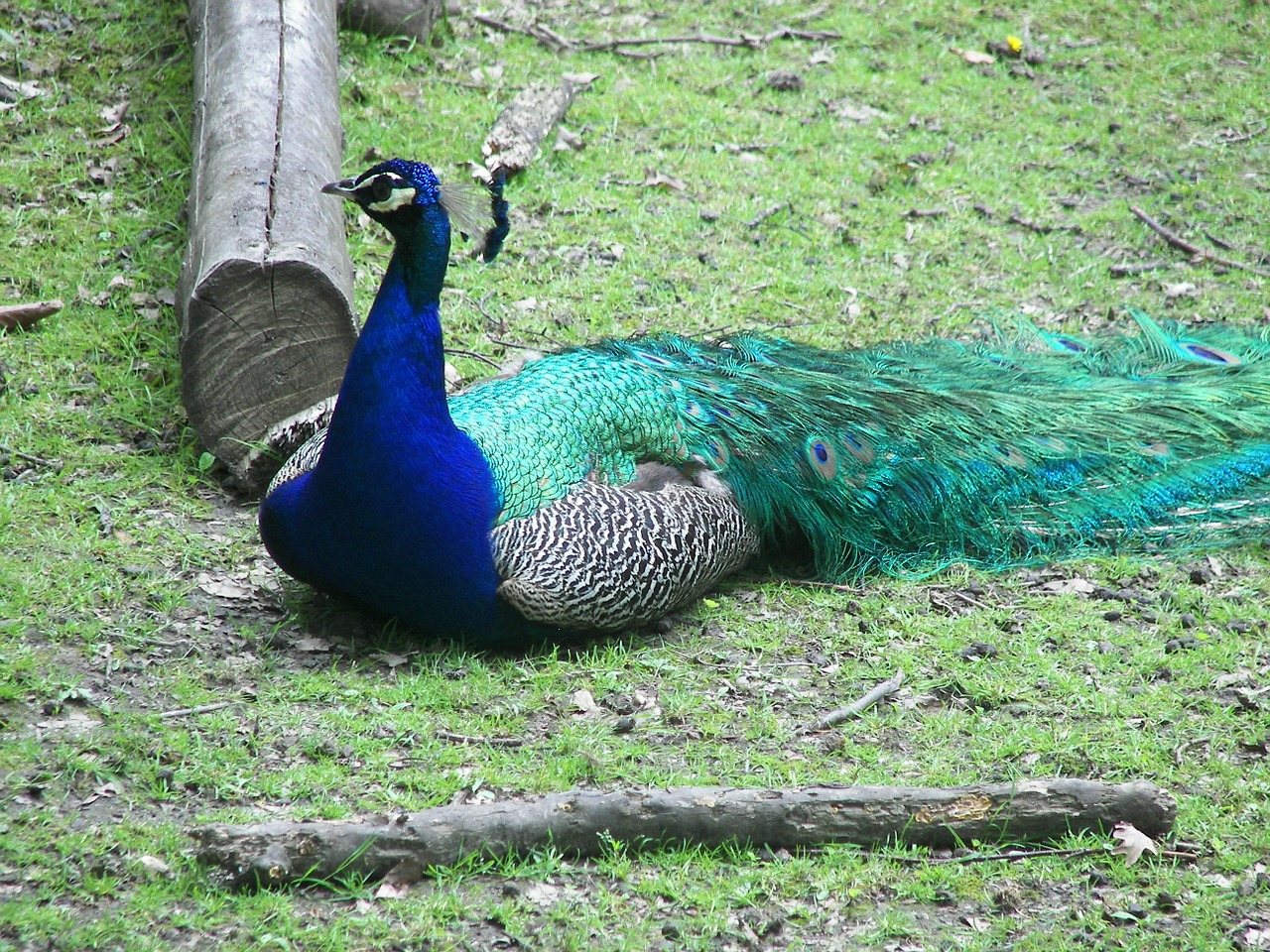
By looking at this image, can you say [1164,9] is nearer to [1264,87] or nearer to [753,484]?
[1264,87]

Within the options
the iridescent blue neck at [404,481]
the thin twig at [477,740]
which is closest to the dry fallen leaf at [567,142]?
the iridescent blue neck at [404,481]

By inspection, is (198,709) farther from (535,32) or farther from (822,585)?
(535,32)

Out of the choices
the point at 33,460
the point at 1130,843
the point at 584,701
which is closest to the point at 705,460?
the point at 584,701

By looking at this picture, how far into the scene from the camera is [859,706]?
3721 millimetres

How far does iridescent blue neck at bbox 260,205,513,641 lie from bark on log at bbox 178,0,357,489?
0.79 meters

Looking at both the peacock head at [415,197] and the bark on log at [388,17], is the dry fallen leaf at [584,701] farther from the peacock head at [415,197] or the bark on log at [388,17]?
the bark on log at [388,17]

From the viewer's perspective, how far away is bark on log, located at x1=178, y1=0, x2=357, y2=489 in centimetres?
419

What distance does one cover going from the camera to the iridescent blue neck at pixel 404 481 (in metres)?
3.51

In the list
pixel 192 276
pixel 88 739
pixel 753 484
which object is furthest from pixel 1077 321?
pixel 88 739

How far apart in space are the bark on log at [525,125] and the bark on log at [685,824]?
4265 millimetres

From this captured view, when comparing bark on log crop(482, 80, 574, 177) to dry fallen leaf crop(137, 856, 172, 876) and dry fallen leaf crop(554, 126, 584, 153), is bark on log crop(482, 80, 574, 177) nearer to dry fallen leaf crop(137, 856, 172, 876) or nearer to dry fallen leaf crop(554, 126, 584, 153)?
dry fallen leaf crop(554, 126, 584, 153)

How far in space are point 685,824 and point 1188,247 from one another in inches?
206

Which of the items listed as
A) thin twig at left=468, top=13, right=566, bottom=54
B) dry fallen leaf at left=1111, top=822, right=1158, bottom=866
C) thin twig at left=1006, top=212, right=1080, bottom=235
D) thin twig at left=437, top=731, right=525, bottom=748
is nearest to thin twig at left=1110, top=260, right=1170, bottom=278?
thin twig at left=1006, top=212, right=1080, bottom=235

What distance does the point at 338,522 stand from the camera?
3.57 m
